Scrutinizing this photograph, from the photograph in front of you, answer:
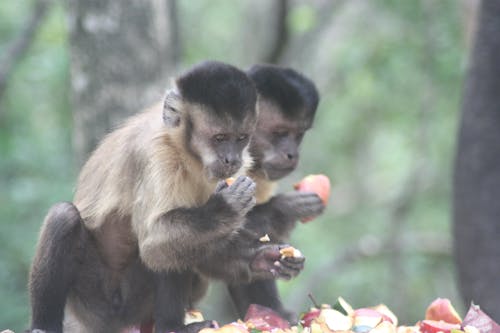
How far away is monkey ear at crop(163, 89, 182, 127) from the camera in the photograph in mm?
4465

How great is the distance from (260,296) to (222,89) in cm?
136

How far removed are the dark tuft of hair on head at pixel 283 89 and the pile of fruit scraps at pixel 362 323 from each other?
127 cm

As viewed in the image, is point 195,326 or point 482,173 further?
point 482,173

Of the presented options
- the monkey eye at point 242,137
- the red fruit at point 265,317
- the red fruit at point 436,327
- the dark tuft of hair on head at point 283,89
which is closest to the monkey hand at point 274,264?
the red fruit at point 265,317

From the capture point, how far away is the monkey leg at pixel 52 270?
14.3ft

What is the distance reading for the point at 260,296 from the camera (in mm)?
5035

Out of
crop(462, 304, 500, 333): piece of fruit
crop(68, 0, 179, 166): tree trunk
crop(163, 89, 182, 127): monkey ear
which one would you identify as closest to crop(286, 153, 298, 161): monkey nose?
crop(163, 89, 182, 127): monkey ear

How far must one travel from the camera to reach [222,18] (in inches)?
607

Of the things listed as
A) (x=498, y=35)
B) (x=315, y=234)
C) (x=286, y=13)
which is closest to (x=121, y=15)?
(x=498, y=35)

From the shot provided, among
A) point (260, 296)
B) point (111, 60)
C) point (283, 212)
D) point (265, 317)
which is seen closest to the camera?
point (265, 317)

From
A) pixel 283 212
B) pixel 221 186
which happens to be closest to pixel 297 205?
pixel 283 212

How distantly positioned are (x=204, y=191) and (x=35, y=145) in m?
5.92

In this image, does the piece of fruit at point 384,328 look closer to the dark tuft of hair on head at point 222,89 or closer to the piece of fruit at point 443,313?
the piece of fruit at point 443,313

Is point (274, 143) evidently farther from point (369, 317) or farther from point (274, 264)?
point (369, 317)
